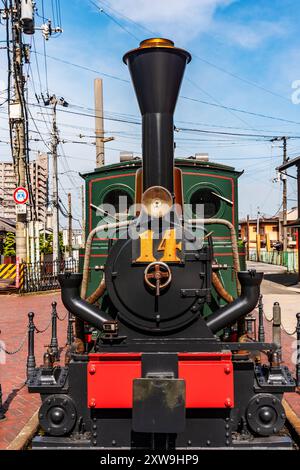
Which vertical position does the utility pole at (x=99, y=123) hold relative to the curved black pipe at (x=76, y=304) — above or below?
above

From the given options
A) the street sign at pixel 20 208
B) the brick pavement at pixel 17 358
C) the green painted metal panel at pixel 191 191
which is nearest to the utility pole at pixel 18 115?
the street sign at pixel 20 208

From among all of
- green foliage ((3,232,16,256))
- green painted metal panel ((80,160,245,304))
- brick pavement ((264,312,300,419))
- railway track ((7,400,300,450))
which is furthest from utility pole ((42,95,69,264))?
railway track ((7,400,300,450))

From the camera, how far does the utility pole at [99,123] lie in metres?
16.0

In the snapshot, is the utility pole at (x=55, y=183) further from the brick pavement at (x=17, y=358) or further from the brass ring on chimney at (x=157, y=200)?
the brass ring on chimney at (x=157, y=200)

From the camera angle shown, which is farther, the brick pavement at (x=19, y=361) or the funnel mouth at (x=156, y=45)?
the brick pavement at (x=19, y=361)

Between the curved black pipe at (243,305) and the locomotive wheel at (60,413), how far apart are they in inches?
55.7

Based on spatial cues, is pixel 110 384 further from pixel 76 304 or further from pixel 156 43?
pixel 156 43

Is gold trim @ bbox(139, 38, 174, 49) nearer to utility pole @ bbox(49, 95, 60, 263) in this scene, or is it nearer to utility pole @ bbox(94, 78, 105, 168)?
utility pole @ bbox(94, 78, 105, 168)

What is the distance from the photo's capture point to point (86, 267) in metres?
4.43

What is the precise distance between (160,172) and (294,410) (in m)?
3.26

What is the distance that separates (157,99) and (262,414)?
2867 mm

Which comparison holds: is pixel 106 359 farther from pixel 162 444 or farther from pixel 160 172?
pixel 160 172

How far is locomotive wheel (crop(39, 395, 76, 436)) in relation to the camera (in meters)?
3.94
